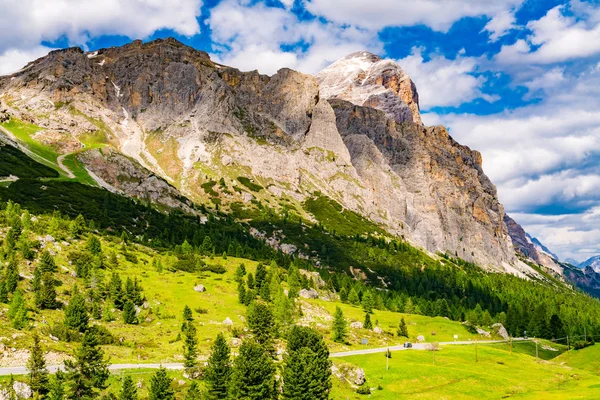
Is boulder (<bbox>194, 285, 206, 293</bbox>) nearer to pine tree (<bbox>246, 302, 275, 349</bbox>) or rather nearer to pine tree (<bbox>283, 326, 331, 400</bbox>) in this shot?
pine tree (<bbox>246, 302, 275, 349</bbox>)

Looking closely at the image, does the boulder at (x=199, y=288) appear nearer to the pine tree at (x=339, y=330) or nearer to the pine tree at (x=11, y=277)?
the pine tree at (x=339, y=330)

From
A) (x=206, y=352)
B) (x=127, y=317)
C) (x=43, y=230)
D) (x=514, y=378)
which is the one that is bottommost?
(x=514, y=378)

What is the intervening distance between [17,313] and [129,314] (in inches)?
1095

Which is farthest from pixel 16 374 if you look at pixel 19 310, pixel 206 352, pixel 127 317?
pixel 127 317

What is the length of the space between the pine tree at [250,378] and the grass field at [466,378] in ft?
53.8

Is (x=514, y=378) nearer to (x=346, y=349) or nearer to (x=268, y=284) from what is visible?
(x=346, y=349)

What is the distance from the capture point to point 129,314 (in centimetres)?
10981

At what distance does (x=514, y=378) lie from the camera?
101312 millimetres

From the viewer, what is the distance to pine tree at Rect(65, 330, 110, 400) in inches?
2360

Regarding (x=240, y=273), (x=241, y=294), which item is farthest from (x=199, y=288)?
(x=240, y=273)

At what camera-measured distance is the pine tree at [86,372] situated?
59.9 metres

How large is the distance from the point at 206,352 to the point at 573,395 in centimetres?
6485

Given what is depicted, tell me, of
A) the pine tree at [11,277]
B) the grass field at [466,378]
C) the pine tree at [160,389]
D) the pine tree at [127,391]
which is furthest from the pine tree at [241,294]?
the pine tree at [127,391]

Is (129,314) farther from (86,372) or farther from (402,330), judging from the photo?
(402,330)
